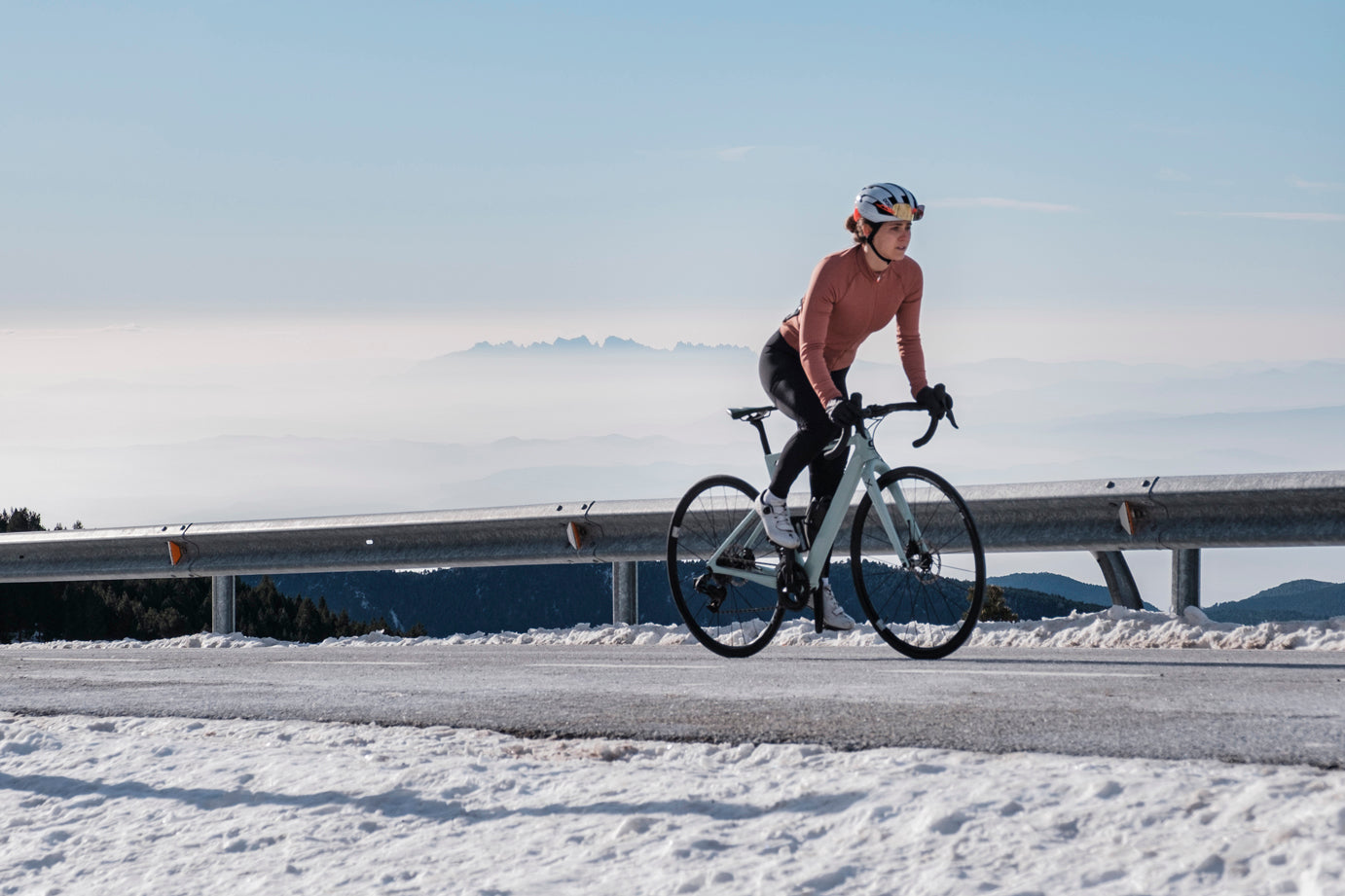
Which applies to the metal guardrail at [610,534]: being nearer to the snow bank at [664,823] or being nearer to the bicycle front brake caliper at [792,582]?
the bicycle front brake caliper at [792,582]

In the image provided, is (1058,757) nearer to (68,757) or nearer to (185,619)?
(68,757)

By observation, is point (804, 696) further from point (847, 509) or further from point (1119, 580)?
point (1119, 580)

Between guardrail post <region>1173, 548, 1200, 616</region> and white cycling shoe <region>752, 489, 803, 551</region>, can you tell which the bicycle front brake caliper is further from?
guardrail post <region>1173, 548, 1200, 616</region>

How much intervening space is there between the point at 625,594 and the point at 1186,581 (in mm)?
3764

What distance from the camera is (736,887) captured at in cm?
286

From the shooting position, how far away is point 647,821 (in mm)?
3262

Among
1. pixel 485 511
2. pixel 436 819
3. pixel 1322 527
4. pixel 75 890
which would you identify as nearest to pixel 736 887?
pixel 436 819

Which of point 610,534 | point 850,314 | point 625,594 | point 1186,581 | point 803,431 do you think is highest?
point 850,314

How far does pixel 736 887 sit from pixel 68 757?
2.72 m

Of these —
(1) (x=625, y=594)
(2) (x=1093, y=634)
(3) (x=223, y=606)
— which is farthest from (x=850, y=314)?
(3) (x=223, y=606)

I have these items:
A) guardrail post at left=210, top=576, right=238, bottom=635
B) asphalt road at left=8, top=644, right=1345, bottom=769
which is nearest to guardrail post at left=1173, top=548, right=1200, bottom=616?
asphalt road at left=8, top=644, right=1345, bottom=769

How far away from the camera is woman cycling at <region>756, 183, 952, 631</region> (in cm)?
634

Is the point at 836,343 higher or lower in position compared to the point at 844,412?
higher

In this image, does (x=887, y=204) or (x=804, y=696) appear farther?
(x=887, y=204)
